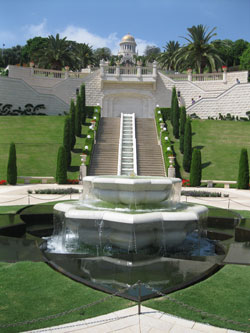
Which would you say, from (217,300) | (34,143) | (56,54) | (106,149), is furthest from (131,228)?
(56,54)

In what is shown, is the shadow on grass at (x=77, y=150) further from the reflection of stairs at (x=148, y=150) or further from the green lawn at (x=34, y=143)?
the reflection of stairs at (x=148, y=150)

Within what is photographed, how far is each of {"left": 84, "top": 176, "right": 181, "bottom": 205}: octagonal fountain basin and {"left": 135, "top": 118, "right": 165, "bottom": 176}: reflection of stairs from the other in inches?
586

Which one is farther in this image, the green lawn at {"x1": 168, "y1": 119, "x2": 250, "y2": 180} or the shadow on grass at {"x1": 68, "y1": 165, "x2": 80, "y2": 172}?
the green lawn at {"x1": 168, "y1": 119, "x2": 250, "y2": 180}

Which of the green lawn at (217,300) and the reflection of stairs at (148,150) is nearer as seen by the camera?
the green lawn at (217,300)

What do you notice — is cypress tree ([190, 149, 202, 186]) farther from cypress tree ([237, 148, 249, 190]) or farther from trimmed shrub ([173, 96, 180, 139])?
trimmed shrub ([173, 96, 180, 139])

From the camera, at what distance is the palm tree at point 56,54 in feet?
155

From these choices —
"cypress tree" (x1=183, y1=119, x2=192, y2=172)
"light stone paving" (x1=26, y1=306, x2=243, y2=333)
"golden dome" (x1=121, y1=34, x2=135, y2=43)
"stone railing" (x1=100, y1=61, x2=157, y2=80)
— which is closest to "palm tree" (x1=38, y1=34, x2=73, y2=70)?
"stone railing" (x1=100, y1=61, x2=157, y2=80)

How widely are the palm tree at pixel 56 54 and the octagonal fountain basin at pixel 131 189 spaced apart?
1711 inches

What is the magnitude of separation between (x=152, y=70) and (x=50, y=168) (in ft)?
77.7

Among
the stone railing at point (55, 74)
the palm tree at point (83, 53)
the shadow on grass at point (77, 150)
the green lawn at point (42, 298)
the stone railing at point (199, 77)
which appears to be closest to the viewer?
the green lawn at point (42, 298)

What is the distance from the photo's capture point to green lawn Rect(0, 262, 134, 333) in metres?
4.15

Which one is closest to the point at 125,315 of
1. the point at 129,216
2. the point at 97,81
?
the point at 129,216

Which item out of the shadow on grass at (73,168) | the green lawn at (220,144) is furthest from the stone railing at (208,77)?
the shadow on grass at (73,168)

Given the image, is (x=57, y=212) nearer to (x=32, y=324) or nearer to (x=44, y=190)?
(x=32, y=324)
